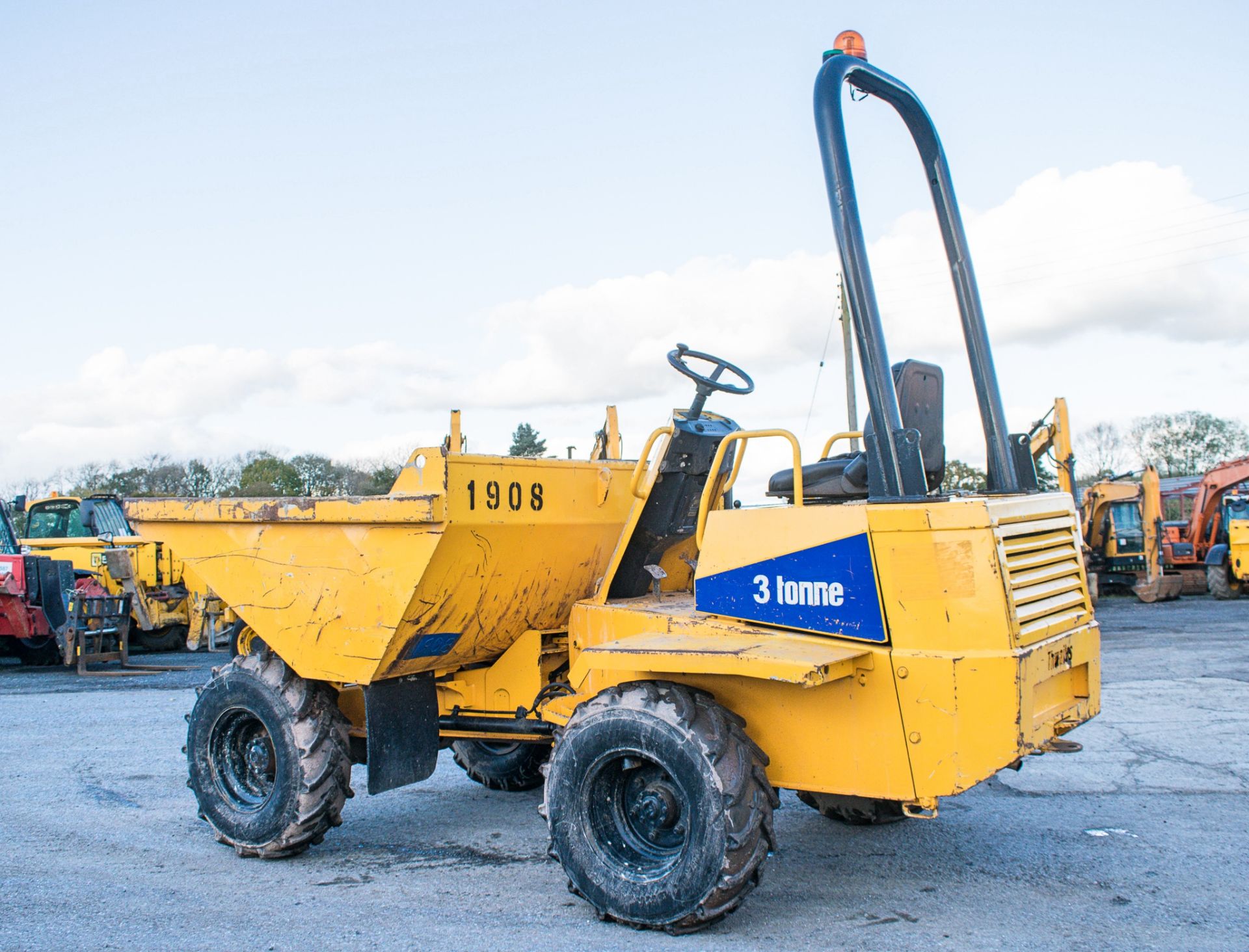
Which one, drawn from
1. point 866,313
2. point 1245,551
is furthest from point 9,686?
point 1245,551

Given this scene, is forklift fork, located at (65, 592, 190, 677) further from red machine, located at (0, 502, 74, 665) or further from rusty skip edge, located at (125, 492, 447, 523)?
rusty skip edge, located at (125, 492, 447, 523)

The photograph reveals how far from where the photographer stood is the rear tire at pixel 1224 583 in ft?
65.4

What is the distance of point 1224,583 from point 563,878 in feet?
62.9

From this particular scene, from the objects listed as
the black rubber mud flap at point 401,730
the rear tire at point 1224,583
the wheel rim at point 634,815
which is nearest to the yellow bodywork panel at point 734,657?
the wheel rim at point 634,815

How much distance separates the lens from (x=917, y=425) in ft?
14.1

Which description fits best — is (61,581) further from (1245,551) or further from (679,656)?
(1245,551)

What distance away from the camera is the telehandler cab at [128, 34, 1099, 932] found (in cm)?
381

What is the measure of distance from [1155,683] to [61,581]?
1267cm

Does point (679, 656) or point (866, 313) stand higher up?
point (866, 313)

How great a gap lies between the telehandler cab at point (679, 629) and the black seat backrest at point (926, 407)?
1 centimetres

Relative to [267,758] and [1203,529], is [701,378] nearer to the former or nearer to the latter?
[267,758]

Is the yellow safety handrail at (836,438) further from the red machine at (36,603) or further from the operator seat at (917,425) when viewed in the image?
the red machine at (36,603)

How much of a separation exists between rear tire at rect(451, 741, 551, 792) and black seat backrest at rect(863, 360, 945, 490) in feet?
9.85

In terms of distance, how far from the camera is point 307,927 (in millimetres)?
4160
